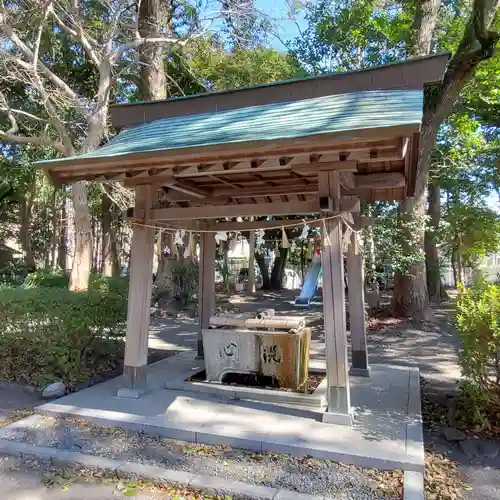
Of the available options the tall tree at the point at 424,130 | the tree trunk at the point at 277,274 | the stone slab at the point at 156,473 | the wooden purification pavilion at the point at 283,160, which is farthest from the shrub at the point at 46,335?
the tree trunk at the point at 277,274

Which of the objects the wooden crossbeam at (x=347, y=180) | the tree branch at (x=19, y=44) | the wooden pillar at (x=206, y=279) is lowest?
→ the wooden pillar at (x=206, y=279)

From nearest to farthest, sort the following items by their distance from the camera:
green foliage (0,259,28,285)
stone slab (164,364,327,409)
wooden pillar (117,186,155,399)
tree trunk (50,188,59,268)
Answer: stone slab (164,364,327,409) < wooden pillar (117,186,155,399) < green foliage (0,259,28,285) < tree trunk (50,188,59,268)

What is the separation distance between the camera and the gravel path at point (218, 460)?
10.1ft

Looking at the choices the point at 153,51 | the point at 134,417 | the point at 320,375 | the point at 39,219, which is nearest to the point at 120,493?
the point at 134,417

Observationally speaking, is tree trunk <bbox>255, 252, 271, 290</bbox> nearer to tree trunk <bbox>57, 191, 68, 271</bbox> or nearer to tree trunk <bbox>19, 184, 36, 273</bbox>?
tree trunk <bbox>57, 191, 68, 271</bbox>

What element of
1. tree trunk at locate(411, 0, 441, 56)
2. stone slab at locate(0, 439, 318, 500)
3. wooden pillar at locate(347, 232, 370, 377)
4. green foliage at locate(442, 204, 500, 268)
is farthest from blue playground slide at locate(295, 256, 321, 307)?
stone slab at locate(0, 439, 318, 500)

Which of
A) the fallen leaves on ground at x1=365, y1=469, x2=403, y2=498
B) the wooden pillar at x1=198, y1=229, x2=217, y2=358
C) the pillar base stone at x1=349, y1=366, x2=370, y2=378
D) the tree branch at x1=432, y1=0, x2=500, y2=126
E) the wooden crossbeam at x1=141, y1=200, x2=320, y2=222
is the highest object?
the tree branch at x1=432, y1=0, x2=500, y2=126

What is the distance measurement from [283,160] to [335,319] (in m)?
1.59

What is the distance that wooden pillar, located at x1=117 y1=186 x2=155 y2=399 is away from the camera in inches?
195

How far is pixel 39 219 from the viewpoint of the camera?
2609 centimetres

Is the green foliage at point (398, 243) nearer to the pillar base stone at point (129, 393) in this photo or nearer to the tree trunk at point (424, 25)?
the tree trunk at point (424, 25)

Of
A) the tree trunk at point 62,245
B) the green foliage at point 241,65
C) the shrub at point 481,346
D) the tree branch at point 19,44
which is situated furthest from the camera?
the tree trunk at point 62,245

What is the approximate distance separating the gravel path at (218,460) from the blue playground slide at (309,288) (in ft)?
37.4

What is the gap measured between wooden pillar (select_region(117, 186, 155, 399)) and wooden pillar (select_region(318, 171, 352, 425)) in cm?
205
